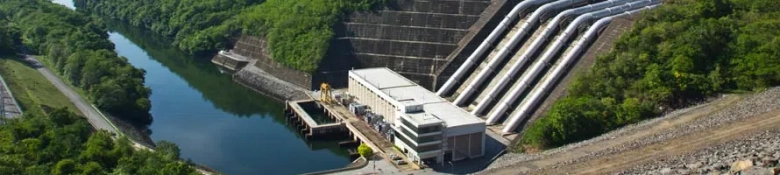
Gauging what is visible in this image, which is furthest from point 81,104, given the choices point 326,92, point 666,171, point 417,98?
point 666,171

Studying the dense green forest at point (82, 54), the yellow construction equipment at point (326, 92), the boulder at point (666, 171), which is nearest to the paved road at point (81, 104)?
the dense green forest at point (82, 54)

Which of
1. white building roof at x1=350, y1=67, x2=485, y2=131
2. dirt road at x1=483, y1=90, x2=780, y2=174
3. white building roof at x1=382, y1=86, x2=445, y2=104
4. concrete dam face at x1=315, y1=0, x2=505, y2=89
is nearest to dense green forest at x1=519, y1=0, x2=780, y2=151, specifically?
dirt road at x1=483, y1=90, x2=780, y2=174

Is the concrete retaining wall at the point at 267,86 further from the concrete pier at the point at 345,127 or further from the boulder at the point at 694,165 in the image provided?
the boulder at the point at 694,165

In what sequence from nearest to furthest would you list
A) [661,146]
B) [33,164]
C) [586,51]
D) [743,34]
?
[661,146]
[33,164]
[743,34]
[586,51]

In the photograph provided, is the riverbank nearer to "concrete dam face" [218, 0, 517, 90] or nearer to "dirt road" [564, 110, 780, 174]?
"concrete dam face" [218, 0, 517, 90]

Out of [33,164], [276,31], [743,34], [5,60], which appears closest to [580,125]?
[743,34]

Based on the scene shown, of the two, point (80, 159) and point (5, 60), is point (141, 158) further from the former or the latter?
point (5, 60)
